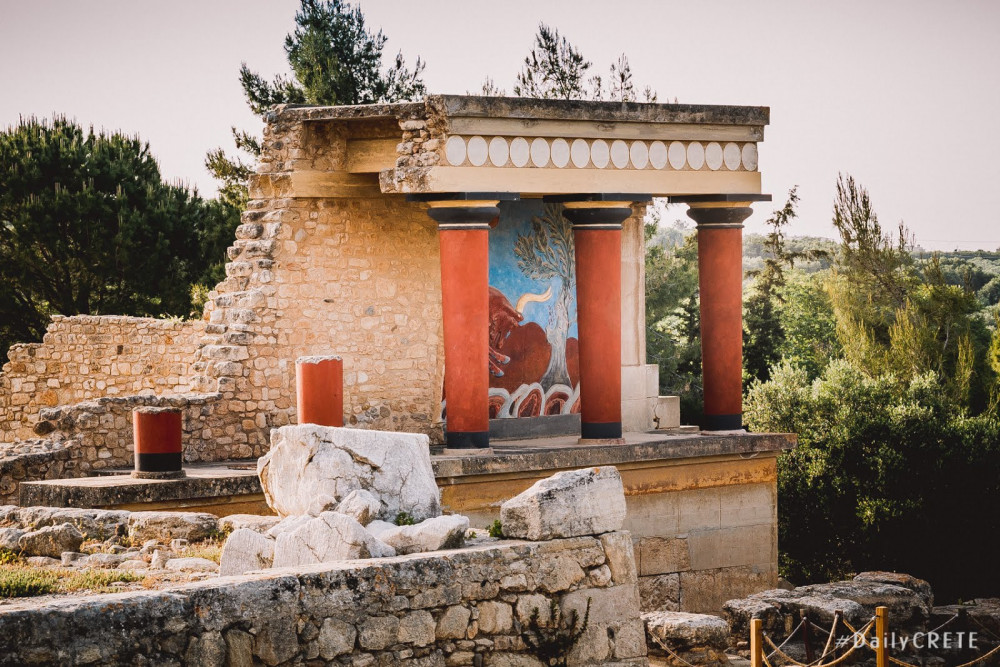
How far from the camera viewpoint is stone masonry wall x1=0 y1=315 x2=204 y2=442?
17.0 metres

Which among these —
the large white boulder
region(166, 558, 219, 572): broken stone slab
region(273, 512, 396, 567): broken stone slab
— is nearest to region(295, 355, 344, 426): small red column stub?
the large white boulder

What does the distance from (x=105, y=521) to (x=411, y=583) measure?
3.09 metres

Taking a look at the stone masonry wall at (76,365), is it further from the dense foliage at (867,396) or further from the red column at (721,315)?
the dense foliage at (867,396)

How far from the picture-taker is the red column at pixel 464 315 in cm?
1547

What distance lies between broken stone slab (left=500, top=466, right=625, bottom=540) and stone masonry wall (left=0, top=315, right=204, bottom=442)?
28.9 feet

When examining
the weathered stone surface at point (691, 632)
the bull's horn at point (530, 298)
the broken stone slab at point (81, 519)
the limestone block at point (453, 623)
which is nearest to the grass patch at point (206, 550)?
the broken stone slab at point (81, 519)

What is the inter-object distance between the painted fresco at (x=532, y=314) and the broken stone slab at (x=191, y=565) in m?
8.63

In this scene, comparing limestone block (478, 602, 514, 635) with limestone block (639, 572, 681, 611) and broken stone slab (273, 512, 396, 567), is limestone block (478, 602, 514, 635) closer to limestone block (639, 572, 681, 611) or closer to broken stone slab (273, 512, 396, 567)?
broken stone slab (273, 512, 396, 567)

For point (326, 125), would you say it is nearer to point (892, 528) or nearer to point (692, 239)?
point (892, 528)

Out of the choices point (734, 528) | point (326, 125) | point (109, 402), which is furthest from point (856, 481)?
point (109, 402)

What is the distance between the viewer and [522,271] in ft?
58.6

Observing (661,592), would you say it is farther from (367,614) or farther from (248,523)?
(367,614)

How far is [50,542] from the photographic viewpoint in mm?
9477

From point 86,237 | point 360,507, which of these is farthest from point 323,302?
point 86,237
